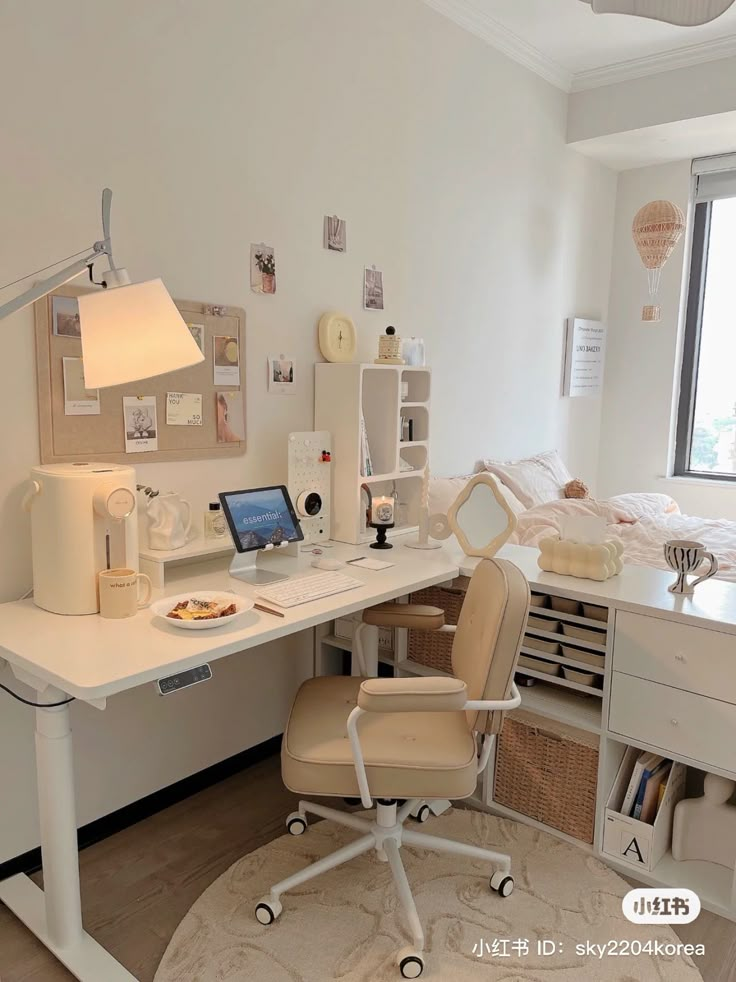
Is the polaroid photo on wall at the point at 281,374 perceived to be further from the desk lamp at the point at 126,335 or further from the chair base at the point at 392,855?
the chair base at the point at 392,855

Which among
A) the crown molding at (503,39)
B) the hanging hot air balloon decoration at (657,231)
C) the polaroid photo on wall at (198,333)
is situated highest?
the crown molding at (503,39)

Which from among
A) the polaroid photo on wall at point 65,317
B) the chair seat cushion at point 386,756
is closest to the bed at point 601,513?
the chair seat cushion at point 386,756

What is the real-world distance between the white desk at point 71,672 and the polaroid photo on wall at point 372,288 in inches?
53.5

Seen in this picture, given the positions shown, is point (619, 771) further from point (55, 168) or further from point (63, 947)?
point (55, 168)

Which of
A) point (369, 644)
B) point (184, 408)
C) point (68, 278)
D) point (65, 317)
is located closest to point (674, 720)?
point (369, 644)

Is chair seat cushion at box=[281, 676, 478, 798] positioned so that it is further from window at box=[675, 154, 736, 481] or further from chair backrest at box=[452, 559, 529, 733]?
window at box=[675, 154, 736, 481]

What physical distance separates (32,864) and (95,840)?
0.18 metres

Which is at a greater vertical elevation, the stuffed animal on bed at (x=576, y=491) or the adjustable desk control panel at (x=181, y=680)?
the stuffed animal on bed at (x=576, y=491)

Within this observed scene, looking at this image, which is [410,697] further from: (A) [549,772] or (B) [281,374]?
(B) [281,374]

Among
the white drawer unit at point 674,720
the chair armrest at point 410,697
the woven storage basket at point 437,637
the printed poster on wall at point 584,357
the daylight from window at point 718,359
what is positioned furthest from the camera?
the daylight from window at point 718,359

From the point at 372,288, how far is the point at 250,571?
1.27 meters

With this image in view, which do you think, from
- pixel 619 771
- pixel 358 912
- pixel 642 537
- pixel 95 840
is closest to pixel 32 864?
pixel 95 840

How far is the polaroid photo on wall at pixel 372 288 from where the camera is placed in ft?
9.21

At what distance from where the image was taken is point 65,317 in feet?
6.32
